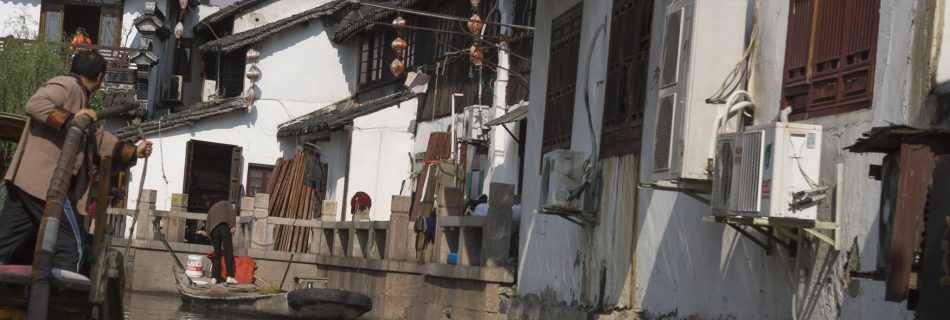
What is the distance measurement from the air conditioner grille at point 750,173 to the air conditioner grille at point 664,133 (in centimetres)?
142

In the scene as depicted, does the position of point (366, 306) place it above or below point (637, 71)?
below

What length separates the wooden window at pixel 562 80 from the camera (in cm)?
1730

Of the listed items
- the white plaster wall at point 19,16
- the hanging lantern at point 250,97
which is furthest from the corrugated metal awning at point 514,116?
the white plaster wall at point 19,16

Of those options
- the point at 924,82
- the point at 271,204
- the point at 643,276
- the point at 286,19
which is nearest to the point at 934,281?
the point at 924,82

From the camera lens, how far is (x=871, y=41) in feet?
31.6

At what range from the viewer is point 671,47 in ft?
38.7

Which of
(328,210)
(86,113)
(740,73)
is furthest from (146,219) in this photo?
(86,113)

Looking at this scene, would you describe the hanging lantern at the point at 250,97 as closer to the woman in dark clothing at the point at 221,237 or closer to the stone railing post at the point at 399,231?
the woman in dark clothing at the point at 221,237

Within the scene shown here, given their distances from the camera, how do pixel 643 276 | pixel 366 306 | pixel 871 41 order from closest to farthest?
pixel 871 41 → pixel 643 276 → pixel 366 306

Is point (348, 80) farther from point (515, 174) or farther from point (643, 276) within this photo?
point (643, 276)

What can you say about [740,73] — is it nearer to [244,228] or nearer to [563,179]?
[563,179]

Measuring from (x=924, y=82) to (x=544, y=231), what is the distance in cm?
909

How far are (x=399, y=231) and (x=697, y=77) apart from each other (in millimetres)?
12211

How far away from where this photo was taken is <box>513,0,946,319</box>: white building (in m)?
9.29
